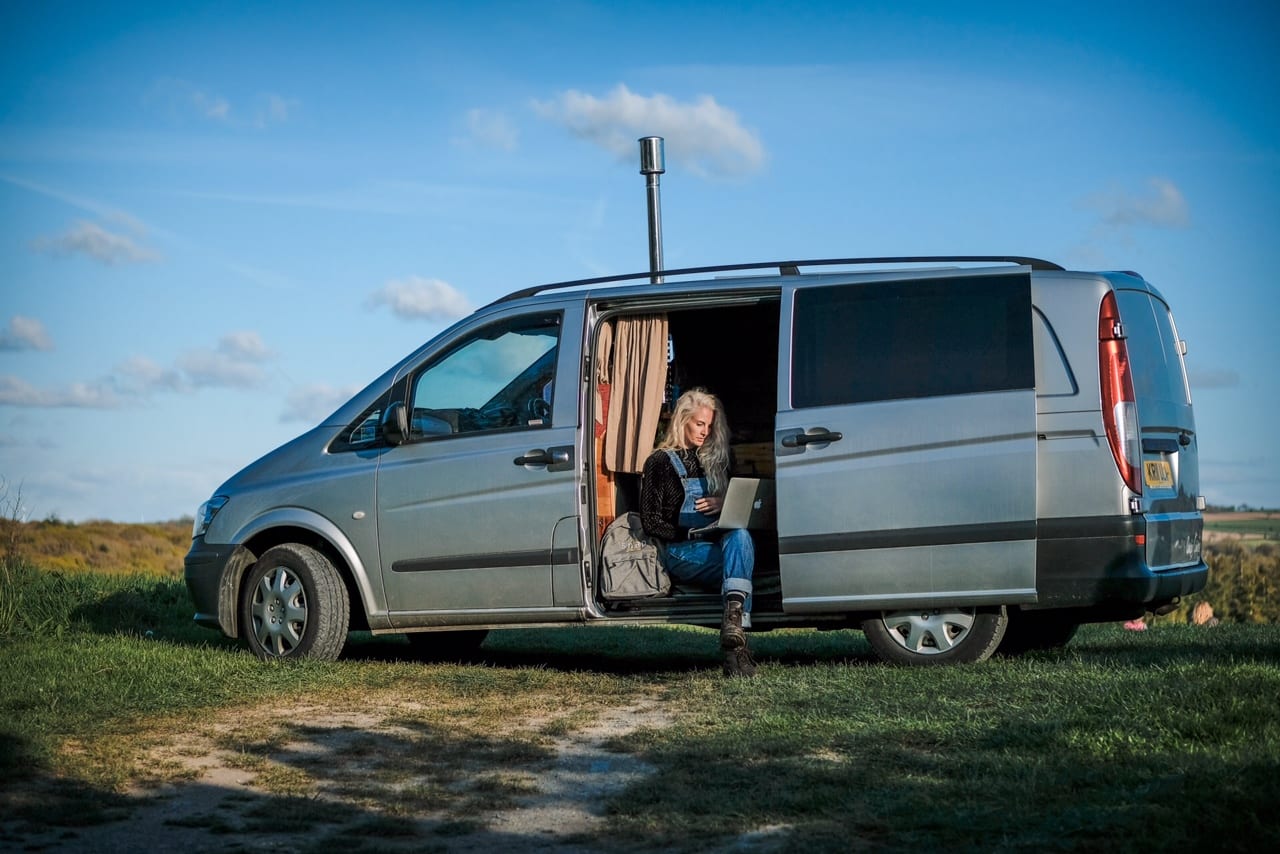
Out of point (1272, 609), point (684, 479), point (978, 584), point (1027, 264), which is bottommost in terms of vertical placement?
point (1272, 609)

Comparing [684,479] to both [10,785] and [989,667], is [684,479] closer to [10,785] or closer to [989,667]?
[989,667]

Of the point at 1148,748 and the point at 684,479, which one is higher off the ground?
the point at 684,479

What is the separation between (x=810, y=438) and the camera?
24.5ft

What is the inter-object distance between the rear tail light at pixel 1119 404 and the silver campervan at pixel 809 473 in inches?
0.5

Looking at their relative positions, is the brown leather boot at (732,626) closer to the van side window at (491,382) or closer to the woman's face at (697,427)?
the woman's face at (697,427)

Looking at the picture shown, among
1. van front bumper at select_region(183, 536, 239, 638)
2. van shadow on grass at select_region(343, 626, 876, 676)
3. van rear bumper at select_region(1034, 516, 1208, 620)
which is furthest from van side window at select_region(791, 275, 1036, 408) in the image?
van front bumper at select_region(183, 536, 239, 638)

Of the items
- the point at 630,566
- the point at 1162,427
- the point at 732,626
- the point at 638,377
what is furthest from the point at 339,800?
the point at 1162,427

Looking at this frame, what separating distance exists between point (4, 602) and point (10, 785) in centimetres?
598

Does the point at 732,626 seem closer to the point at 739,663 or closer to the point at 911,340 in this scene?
the point at 739,663

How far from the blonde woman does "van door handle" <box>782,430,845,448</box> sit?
0.65m

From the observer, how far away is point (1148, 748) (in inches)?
194

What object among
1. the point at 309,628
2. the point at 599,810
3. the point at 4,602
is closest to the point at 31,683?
the point at 309,628

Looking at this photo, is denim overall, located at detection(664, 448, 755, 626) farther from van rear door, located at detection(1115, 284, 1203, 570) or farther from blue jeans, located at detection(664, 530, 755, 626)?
van rear door, located at detection(1115, 284, 1203, 570)

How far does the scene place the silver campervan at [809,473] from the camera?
23.4 feet
